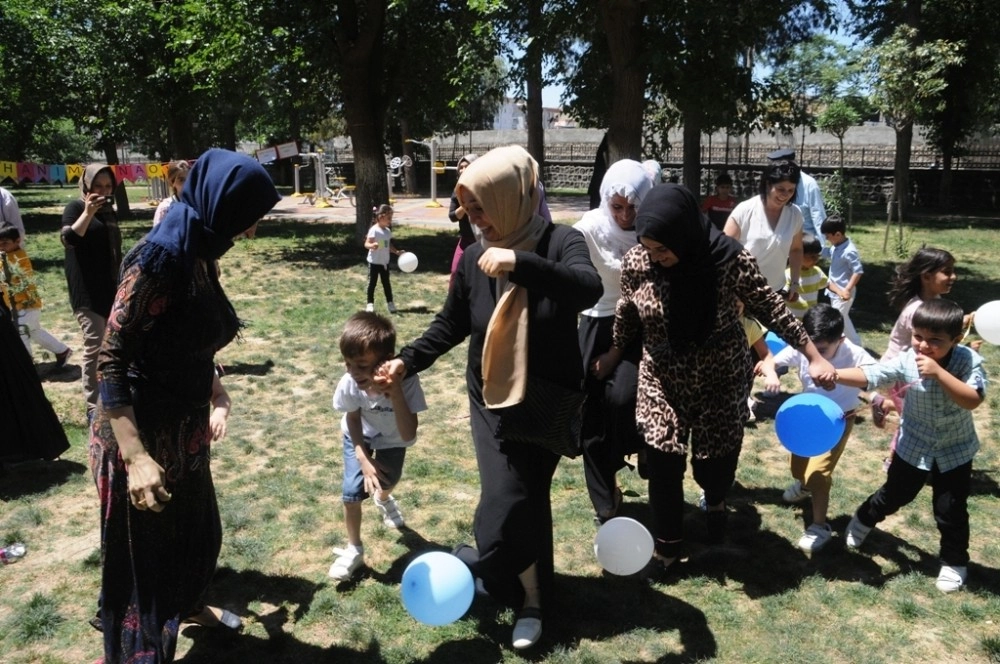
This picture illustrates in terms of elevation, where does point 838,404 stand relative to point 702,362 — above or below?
below

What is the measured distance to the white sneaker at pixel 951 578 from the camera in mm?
3779

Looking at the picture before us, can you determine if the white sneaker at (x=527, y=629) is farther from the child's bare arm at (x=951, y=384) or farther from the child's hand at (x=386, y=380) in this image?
the child's bare arm at (x=951, y=384)

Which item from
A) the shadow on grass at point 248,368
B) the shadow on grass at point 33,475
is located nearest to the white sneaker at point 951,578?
the shadow on grass at point 33,475

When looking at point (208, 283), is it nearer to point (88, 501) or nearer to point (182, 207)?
point (182, 207)

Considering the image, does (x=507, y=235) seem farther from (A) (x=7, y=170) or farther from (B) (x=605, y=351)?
(A) (x=7, y=170)

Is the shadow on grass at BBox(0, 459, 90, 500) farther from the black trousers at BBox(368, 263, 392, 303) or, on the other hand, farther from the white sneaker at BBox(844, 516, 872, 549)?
the black trousers at BBox(368, 263, 392, 303)

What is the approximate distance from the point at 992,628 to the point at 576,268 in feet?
8.07

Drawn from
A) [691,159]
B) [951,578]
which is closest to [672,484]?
[951,578]

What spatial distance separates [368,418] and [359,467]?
9.8 inches

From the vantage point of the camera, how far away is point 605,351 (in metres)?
4.25

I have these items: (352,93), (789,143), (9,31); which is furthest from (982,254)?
(9,31)

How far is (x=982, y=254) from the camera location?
618 inches

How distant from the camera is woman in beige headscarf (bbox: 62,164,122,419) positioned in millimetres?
5559

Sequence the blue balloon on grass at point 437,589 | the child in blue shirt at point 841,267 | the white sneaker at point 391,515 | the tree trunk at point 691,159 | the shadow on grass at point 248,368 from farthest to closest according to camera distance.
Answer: the tree trunk at point 691,159 → the shadow on grass at point 248,368 → the child in blue shirt at point 841,267 → the white sneaker at point 391,515 → the blue balloon on grass at point 437,589
